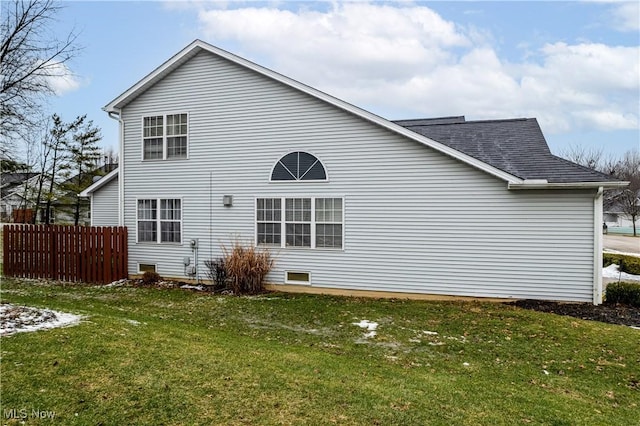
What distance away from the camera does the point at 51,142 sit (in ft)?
88.5

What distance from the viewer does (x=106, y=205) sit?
45.2 ft

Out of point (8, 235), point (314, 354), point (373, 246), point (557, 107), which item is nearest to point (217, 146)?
point (373, 246)

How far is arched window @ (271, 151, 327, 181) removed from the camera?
1085 centimetres

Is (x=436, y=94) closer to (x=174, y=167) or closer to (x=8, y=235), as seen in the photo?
(x=174, y=167)

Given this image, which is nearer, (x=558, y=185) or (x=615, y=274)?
(x=558, y=185)

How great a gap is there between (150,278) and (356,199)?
634 cm

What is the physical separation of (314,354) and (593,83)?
76.4 ft

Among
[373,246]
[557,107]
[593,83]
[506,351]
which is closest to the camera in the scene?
[506,351]

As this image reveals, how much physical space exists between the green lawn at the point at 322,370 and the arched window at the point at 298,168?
4.08m

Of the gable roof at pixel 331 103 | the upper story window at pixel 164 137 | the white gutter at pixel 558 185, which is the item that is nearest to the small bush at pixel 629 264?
the white gutter at pixel 558 185

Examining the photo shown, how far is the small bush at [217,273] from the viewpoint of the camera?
1112 centimetres

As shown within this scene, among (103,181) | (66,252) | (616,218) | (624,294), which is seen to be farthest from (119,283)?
(616,218)

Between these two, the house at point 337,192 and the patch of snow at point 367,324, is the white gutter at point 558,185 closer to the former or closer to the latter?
the house at point 337,192

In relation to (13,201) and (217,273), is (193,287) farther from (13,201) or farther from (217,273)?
(13,201)
